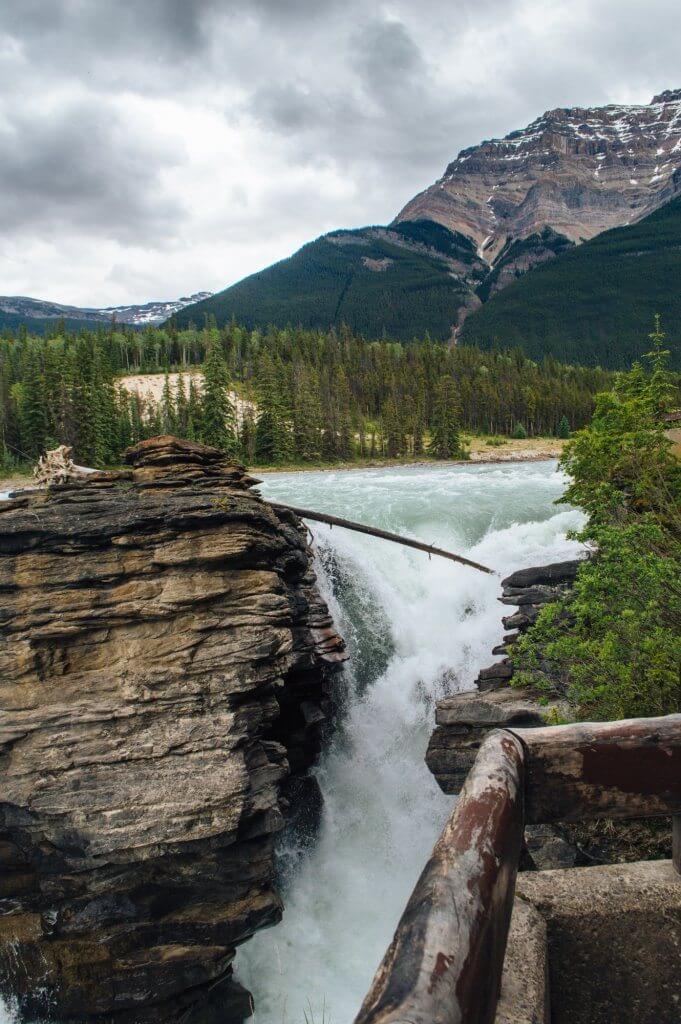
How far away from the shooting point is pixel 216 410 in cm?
7069

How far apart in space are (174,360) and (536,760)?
470 feet

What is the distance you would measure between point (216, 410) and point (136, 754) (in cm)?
6576

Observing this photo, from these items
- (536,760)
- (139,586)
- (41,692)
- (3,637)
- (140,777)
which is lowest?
(140,777)

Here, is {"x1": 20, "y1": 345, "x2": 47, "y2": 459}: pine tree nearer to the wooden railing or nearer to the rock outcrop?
the rock outcrop

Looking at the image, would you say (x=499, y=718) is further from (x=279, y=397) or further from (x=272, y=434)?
(x=279, y=397)

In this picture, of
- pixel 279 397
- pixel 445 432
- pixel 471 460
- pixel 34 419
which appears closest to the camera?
pixel 34 419

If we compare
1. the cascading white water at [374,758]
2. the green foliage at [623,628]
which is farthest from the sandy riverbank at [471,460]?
the green foliage at [623,628]

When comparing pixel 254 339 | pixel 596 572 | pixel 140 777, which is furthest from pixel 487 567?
pixel 254 339

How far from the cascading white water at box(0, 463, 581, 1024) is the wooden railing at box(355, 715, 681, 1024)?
467cm

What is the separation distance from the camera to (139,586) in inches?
370

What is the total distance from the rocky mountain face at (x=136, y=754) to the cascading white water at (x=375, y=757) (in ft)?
4.37

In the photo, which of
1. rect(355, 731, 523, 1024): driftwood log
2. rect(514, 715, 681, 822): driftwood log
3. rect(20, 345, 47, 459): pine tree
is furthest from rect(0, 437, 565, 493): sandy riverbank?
rect(355, 731, 523, 1024): driftwood log

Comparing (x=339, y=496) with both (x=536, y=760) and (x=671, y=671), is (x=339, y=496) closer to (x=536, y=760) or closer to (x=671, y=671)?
(x=671, y=671)

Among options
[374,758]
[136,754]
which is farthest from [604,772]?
[374,758]
